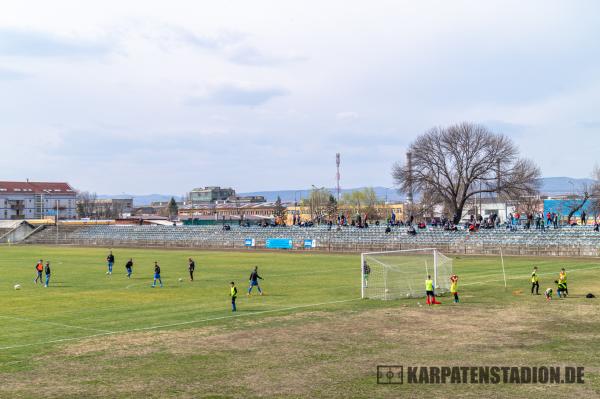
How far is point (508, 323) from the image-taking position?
28250 mm

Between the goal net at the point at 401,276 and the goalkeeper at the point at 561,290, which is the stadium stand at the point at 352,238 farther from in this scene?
the goalkeeper at the point at 561,290

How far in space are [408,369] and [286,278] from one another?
2987cm

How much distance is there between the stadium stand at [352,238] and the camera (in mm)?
70250

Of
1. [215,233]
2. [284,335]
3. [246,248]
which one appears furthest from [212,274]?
[215,233]

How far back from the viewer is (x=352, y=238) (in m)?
88.4

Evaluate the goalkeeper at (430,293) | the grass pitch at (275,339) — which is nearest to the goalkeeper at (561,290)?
the grass pitch at (275,339)

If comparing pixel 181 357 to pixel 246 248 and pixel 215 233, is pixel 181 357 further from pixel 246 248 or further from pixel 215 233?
pixel 215 233

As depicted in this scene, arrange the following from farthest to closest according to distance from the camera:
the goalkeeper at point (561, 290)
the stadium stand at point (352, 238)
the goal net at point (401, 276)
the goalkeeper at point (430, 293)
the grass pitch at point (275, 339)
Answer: the stadium stand at point (352, 238) → the goal net at point (401, 276) → the goalkeeper at point (561, 290) → the goalkeeper at point (430, 293) → the grass pitch at point (275, 339)

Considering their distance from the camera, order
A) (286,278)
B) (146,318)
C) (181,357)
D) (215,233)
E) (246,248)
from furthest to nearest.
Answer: (215,233), (246,248), (286,278), (146,318), (181,357)

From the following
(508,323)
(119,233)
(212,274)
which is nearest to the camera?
(508,323)

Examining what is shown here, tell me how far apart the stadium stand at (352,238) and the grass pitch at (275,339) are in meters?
26.9

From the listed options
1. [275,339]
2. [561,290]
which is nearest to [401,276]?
[561,290]

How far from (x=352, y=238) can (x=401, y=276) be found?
47.1 metres

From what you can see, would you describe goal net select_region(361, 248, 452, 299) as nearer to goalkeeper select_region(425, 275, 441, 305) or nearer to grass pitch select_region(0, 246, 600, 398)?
grass pitch select_region(0, 246, 600, 398)
